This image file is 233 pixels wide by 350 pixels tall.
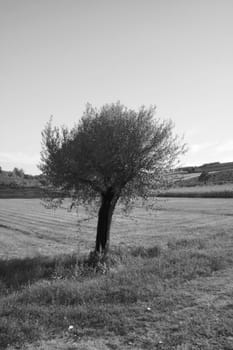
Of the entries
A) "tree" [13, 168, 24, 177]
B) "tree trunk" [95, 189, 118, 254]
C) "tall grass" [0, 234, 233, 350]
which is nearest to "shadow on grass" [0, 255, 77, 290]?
"tall grass" [0, 234, 233, 350]

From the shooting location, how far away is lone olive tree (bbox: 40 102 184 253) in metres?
12.6

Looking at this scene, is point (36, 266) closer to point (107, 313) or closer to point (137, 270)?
point (137, 270)

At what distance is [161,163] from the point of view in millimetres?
13406

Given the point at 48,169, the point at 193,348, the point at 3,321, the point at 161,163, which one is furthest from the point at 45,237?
the point at 193,348

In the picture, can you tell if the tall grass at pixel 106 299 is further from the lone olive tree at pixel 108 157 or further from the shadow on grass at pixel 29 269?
the lone olive tree at pixel 108 157

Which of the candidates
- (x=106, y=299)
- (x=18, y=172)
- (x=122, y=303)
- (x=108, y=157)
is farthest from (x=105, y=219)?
(x=18, y=172)

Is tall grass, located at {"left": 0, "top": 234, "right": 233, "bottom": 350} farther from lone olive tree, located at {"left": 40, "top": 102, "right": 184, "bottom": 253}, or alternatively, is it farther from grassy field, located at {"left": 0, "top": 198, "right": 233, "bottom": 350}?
lone olive tree, located at {"left": 40, "top": 102, "right": 184, "bottom": 253}

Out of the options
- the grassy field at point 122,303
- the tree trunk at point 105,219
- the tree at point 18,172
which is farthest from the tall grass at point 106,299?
the tree at point 18,172

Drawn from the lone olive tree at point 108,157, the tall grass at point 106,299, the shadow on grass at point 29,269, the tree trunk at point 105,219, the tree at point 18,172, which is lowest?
the shadow on grass at point 29,269

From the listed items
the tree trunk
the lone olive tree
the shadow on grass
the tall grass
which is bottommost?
the shadow on grass

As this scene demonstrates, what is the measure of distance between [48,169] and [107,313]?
7.87m

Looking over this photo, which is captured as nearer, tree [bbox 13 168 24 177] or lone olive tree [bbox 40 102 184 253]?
lone olive tree [bbox 40 102 184 253]

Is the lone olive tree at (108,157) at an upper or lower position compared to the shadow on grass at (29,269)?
upper

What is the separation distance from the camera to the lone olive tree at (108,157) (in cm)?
1259
